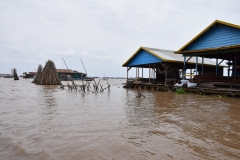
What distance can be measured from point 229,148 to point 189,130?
126 centimetres

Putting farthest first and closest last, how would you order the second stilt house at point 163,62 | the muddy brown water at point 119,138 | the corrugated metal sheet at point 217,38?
the second stilt house at point 163,62
the corrugated metal sheet at point 217,38
the muddy brown water at point 119,138

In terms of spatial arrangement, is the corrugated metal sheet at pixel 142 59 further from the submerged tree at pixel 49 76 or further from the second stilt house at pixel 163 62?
the submerged tree at pixel 49 76

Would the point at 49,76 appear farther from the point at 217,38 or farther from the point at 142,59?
the point at 217,38

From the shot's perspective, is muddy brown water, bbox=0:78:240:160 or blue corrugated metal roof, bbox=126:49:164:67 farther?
blue corrugated metal roof, bbox=126:49:164:67

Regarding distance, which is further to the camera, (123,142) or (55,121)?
(55,121)

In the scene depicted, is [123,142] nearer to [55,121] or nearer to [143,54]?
[55,121]

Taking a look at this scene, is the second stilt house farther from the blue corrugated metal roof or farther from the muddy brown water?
the muddy brown water

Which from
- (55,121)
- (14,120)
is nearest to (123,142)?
(55,121)

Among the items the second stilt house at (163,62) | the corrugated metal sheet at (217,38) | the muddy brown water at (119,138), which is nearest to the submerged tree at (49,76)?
the second stilt house at (163,62)

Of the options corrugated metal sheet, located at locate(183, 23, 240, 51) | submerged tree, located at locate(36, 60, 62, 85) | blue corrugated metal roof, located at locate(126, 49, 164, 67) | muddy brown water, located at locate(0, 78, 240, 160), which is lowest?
muddy brown water, located at locate(0, 78, 240, 160)

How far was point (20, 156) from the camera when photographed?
134 inches

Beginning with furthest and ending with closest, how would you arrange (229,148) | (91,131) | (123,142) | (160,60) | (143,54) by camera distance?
(143,54)
(160,60)
(91,131)
(123,142)
(229,148)

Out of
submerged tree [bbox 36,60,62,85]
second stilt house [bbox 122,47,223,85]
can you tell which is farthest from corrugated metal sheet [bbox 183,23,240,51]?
submerged tree [bbox 36,60,62,85]

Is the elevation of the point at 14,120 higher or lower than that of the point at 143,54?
lower
